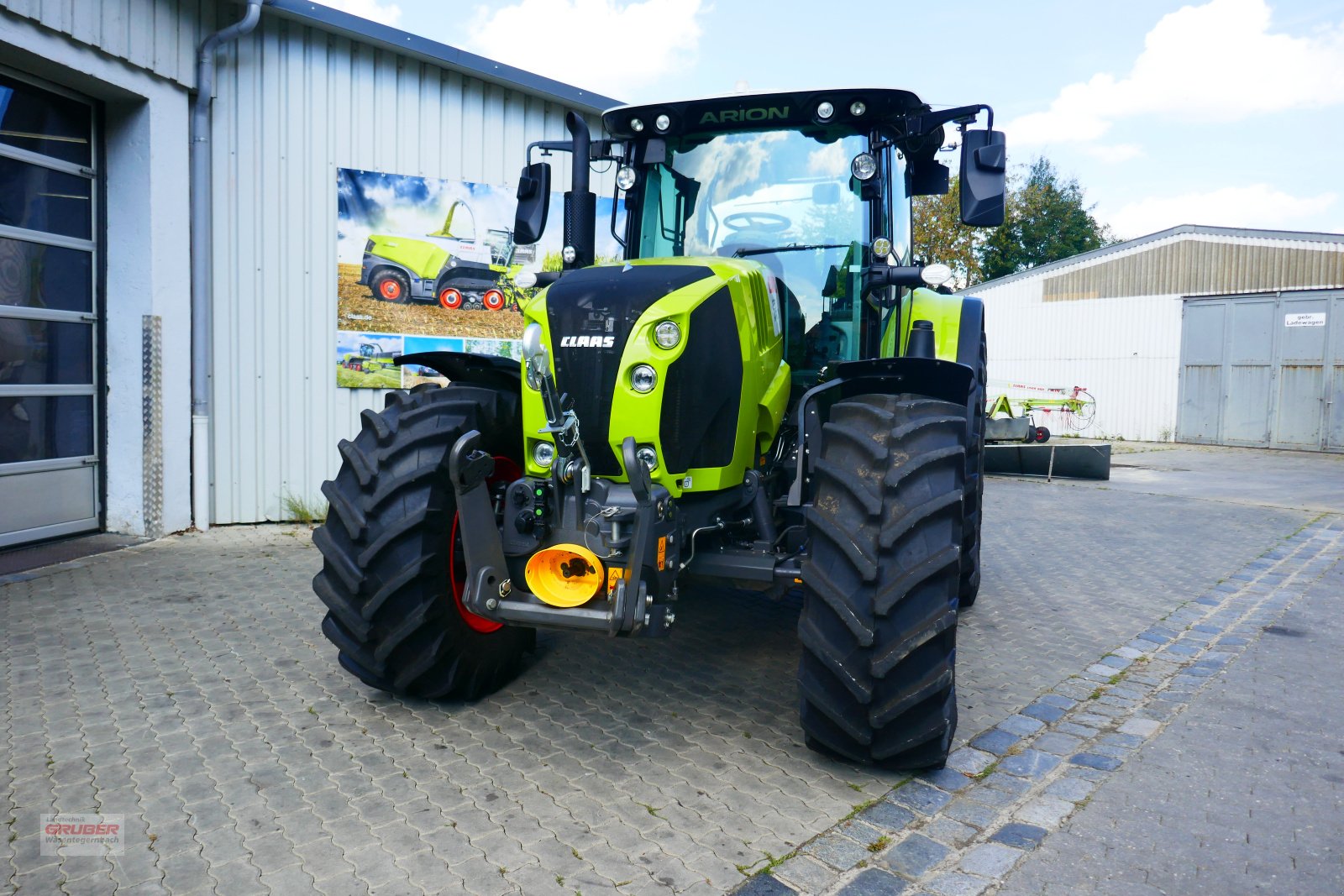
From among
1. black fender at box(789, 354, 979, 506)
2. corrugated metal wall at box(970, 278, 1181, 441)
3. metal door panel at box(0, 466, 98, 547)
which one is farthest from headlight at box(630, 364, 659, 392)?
corrugated metal wall at box(970, 278, 1181, 441)

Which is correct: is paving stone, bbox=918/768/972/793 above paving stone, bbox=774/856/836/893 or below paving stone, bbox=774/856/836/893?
above

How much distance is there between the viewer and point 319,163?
26.7 ft

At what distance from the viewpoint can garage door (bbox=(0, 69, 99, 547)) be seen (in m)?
6.71

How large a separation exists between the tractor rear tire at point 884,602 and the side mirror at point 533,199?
2117 millimetres

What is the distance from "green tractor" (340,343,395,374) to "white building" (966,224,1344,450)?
12.4 metres

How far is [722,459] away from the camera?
3807 mm

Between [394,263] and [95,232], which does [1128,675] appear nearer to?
[394,263]

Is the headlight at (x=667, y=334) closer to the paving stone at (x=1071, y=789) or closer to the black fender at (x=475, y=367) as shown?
the black fender at (x=475, y=367)

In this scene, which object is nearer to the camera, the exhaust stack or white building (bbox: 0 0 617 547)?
the exhaust stack

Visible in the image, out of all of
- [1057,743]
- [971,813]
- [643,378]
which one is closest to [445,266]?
[643,378]

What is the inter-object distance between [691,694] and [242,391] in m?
5.25

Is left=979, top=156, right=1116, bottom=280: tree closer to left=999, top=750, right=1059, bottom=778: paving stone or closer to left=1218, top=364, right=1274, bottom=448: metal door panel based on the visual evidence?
left=1218, top=364, right=1274, bottom=448: metal door panel

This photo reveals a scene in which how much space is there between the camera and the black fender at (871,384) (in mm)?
3930

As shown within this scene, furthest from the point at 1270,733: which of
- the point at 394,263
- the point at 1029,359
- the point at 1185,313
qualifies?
the point at 1029,359
